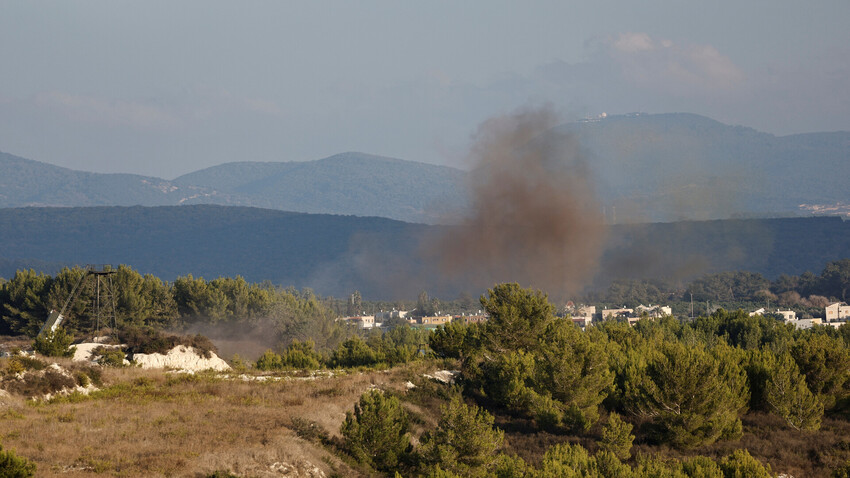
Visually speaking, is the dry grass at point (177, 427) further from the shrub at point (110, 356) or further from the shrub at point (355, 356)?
the shrub at point (355, 356)

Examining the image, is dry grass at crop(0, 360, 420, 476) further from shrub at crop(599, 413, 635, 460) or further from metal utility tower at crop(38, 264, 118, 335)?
metal utility tower at crop(38, 264, 118, 335)

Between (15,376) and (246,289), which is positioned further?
(246,289)

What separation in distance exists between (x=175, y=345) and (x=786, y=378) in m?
42.8

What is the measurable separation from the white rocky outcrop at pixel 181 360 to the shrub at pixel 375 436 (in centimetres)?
2997

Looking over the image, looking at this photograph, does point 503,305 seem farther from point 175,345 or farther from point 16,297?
point 16,297

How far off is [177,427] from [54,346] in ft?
83.5

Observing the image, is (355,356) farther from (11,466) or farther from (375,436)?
(11,466)

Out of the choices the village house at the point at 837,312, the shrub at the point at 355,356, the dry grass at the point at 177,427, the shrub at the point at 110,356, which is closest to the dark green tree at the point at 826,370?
the dry grass at the point at 177,427

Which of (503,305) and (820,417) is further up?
(503,305)

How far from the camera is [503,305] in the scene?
2283 inches

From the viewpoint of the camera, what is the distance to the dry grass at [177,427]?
30.1 m

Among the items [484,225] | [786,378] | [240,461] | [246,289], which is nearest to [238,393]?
[240,461]

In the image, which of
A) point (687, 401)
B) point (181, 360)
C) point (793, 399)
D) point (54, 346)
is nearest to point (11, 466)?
point (687, 401)

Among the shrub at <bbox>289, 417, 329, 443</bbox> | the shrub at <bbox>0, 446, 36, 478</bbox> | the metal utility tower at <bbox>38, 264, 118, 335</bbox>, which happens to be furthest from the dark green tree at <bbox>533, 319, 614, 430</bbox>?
the metal utility tower at <bbox>38, 264, 118, 335</bbox>
